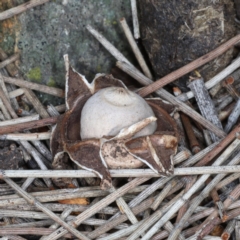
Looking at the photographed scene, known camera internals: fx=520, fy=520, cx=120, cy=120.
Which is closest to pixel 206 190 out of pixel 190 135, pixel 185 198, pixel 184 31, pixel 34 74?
pixel 185 198

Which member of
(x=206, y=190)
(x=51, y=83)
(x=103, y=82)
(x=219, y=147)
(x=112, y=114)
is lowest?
(x=206, y=190)

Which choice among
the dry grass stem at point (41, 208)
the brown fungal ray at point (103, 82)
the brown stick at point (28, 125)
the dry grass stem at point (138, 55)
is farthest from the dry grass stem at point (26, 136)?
the dry grass stem at point (138, 55)

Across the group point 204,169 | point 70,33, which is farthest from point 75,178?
point 70,33

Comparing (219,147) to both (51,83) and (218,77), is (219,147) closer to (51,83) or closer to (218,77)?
(218,77)

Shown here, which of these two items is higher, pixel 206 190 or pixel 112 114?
pixel 112 114

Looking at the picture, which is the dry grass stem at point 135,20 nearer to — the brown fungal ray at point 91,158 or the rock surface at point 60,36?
the rock surface at point 60,36
